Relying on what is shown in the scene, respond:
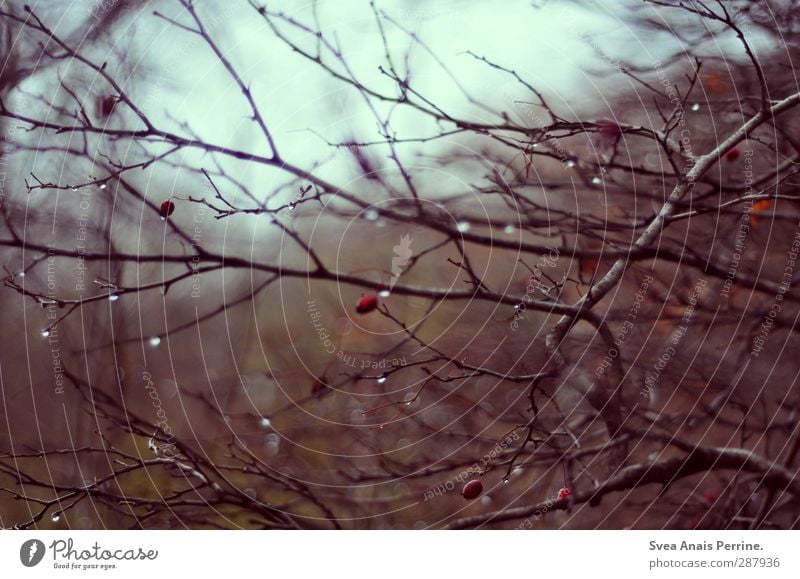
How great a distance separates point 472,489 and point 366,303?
0.74 feet

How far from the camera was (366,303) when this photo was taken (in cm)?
64

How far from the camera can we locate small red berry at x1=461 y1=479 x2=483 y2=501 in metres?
0.65

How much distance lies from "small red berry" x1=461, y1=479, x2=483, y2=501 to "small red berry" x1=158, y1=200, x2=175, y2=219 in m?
0.42

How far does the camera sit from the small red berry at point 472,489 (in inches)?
25.5

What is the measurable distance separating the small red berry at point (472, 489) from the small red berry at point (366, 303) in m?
0.21

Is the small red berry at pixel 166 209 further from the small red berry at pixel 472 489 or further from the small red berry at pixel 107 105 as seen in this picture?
the small red berry at pixel 472 489

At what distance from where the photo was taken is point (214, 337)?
641 mm

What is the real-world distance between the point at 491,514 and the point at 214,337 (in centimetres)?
35

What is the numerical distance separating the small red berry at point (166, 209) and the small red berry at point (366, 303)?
0.70 ft

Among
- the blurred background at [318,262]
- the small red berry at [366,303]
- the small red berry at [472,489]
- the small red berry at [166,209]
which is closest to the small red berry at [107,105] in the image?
the blurred background at [318,262]

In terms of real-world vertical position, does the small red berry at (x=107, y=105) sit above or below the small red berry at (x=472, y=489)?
above

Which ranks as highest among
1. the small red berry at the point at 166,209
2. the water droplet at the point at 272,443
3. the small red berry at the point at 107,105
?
the small red berry at the point at 107,105

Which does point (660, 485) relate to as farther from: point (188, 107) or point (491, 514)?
point (188, 107)
